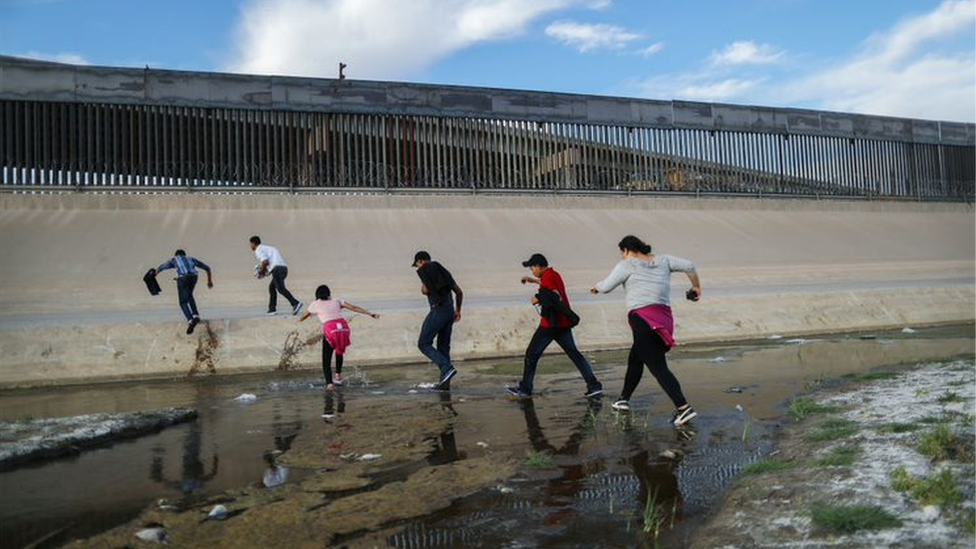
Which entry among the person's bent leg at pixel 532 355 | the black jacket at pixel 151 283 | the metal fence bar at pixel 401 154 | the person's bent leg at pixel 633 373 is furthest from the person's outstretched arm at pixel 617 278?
the metal fence bar at pixel 401 154

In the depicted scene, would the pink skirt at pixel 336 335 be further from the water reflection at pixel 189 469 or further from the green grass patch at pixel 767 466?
the green grass patch at pixel 767 466

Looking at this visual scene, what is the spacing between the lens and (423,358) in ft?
43.3

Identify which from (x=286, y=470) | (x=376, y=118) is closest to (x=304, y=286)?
(x=376, y=118)

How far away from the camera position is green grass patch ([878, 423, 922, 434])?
16.5ft

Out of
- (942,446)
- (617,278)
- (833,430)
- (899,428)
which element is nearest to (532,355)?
(617,278)

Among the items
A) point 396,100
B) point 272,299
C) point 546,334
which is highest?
point 396,100

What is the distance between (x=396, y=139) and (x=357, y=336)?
9.13 m

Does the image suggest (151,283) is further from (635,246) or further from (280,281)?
(635,246)

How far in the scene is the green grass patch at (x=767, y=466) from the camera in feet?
14.3

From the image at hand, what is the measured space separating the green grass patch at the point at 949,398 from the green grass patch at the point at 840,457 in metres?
1.97

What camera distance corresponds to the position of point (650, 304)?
263 inches

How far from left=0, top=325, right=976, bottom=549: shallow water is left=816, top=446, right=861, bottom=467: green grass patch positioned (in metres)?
0.56

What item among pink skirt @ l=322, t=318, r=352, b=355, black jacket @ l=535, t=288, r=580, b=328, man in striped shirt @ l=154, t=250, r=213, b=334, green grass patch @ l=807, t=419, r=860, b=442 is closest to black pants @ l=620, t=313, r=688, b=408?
green grass patch @ l=807, t=419, r=860, b=442

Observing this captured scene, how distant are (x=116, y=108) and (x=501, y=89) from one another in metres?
10.5
